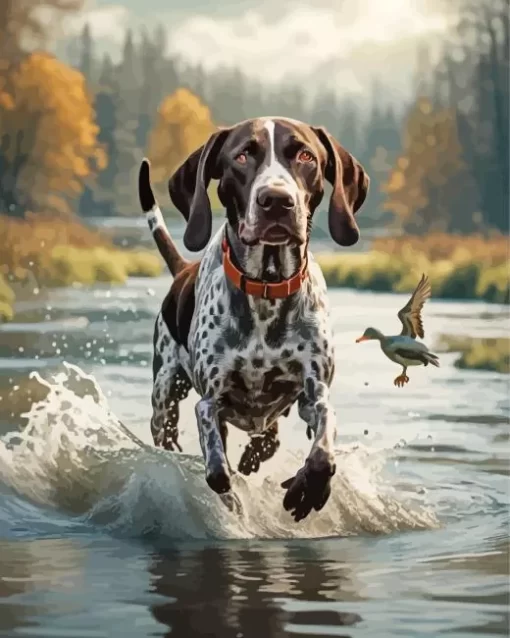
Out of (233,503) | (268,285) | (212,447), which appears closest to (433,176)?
(268,285)

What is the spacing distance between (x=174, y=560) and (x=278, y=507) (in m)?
0.35

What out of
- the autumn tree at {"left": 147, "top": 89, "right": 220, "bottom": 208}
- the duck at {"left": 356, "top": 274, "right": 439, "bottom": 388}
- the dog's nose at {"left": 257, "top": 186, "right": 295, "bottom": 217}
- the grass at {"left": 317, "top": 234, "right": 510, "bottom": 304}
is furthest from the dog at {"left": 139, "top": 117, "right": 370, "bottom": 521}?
the grass at {"left": 317, "top": 234, "right": 510, "bottom": 304}

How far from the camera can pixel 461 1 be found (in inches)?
192

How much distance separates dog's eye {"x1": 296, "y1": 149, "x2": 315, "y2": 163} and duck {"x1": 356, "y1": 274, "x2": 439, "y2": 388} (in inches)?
37.4

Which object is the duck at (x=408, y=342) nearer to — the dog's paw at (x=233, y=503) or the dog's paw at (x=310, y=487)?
the dog's paw at (x=233, y=503)

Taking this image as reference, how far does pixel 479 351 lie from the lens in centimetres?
487

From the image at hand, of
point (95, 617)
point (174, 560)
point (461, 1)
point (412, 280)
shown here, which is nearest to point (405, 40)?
point (461, 1)

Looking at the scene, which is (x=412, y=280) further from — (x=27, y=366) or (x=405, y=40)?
(x=27, y=366)

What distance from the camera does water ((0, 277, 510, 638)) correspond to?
12.1 feet

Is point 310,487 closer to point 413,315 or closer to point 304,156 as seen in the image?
point 304,156

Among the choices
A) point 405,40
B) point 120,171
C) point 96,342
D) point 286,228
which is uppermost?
point 405,40

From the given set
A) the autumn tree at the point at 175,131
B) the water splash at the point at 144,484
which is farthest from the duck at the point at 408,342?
the autumn tree at the point at 175,131

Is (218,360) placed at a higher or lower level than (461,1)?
lower

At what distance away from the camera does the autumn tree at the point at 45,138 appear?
192 inches
